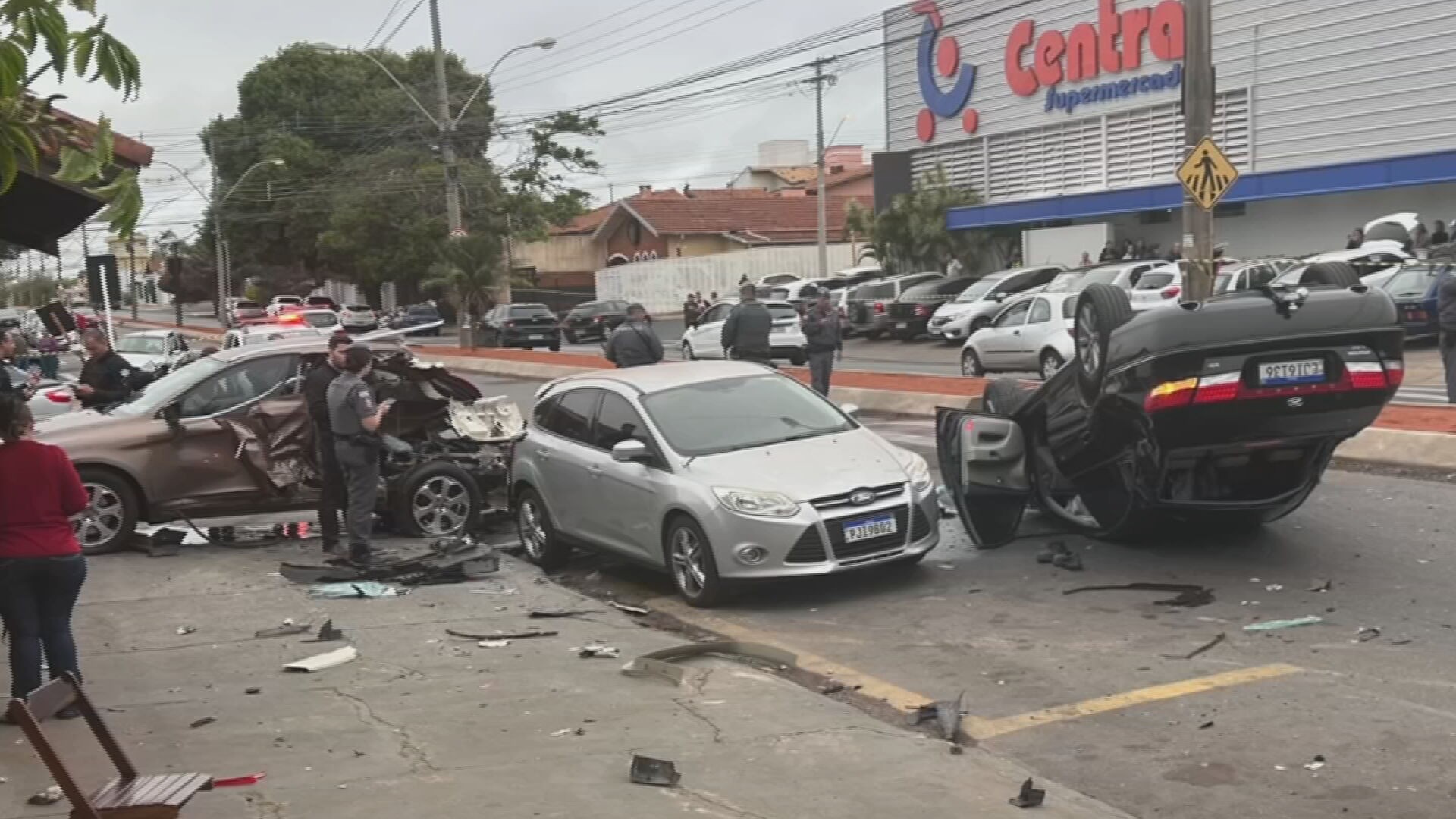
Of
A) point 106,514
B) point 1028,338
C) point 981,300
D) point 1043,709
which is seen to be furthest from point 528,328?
point 1043,709

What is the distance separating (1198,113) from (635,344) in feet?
22.7

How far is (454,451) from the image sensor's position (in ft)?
40.7

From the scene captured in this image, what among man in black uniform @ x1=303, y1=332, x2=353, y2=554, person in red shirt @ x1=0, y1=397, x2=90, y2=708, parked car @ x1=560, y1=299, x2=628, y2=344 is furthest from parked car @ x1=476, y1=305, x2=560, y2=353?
person in red shirt @ x1=0, y1=397, x2=90, y2=708

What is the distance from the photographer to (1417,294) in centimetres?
2359

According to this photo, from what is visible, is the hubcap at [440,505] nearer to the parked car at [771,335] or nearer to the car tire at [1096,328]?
the car tire at [1096,328]

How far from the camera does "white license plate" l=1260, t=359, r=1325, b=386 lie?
805 centimetres

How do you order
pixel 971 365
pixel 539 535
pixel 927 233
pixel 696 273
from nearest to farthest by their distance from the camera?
pixel 539 535 < pixel 971 365 < pixel 927 233 < pixel 696 273

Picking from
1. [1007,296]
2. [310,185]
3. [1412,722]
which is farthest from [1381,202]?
[310,185]

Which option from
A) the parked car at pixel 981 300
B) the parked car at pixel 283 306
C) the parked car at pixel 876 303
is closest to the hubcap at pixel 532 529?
the parked car at pixel 981 300

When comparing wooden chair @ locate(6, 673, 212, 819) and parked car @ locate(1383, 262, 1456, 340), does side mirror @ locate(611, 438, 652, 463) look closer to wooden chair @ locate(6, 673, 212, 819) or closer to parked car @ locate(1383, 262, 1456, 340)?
wooden chair @ locate(6, 673, 212, 819)

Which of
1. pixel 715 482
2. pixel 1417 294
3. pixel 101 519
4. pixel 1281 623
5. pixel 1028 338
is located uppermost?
pixel 1417 294

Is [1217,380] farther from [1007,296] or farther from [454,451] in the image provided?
[1007,296]

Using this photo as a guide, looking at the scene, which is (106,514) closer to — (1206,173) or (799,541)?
(799,541)

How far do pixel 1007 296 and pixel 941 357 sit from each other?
7.73 feet
